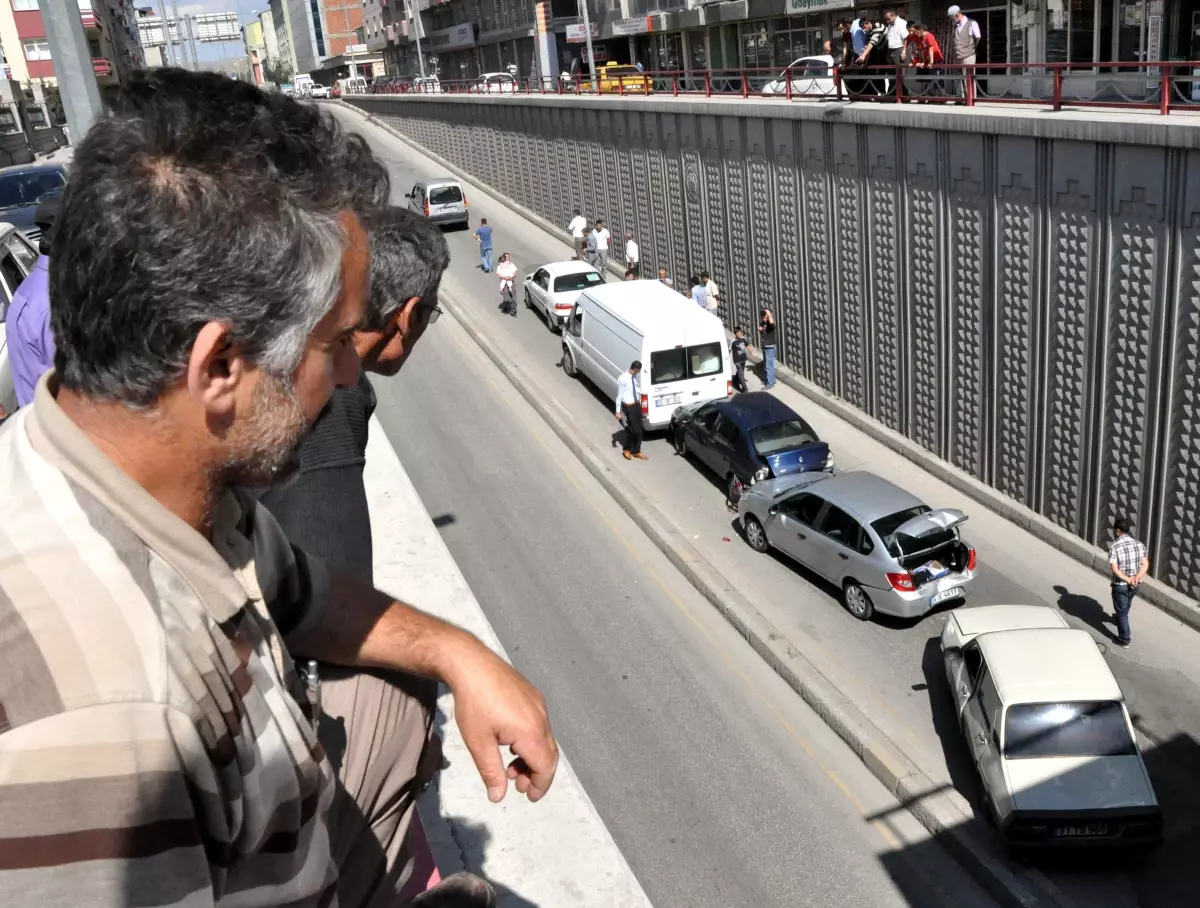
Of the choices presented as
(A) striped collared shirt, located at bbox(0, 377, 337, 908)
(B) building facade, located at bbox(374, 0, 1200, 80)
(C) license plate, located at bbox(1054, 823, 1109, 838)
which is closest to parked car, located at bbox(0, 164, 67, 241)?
(B) building facade, located at bbox(374, 0, 1200, 80)

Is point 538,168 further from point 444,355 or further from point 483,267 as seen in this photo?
point 444,355

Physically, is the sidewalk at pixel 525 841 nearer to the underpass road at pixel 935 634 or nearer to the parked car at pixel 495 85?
the underpass road at pixel 935 634

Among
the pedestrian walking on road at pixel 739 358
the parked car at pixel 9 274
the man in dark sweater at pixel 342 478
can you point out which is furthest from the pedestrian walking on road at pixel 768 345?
the man in dark sweater at pixel 342 478

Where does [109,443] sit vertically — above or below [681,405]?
above

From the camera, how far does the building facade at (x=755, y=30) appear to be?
76.3 ft

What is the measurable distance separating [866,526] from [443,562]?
8.32 m

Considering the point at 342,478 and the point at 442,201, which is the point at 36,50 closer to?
the point at 442,201

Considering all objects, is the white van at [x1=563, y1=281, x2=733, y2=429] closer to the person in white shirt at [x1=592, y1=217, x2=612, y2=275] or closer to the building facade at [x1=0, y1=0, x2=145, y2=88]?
the person in white shirt at [x1=592, y1=217, x2=612, y2=275]

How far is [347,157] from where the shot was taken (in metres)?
1.83

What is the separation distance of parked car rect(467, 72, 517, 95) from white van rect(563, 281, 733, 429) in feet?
83.1

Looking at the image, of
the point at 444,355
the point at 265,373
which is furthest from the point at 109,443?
the point at 444,355

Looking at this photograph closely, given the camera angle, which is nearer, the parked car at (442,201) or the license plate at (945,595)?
the license plate at (945,595)

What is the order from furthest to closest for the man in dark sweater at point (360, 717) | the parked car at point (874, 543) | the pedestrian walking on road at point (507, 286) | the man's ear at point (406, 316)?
the pedestrian walking on road at point (507, 286), the parked car at point (874, 543), the man's ear at point (406, 316), the man in dark sweater at point (360, 717)

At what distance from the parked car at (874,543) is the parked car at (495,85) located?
107ft
